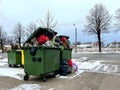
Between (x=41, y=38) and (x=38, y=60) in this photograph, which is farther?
(x=41, y=38)

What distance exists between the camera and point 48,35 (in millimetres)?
12102

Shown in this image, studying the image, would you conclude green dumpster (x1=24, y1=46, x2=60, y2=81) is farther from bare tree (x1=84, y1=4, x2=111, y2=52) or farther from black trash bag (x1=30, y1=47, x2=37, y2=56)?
bare tree (x1=84, y1=4, x2=111, y2=52)

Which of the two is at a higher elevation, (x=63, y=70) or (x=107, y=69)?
(x=63, y=70)

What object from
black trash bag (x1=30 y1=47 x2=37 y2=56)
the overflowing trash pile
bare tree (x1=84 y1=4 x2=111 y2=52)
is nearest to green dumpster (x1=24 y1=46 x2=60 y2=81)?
black trash bag (x1=30 y1=47 x2=37 y2=56)

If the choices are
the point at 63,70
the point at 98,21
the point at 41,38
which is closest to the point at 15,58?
the point at 63,70

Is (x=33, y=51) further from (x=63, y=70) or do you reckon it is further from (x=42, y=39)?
(x=63, y=70)

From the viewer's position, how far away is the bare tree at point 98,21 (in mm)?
54000

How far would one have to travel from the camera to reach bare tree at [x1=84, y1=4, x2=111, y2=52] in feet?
177

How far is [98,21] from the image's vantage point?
177 ft

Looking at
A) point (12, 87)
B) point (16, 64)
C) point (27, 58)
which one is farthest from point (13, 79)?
point (16, 64)

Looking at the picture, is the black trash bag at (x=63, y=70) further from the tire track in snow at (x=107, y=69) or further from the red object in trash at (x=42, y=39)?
the tire track in snow at (x=107, y=69)

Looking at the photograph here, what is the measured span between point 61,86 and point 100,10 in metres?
46.8

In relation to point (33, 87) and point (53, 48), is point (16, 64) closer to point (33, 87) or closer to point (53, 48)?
point (53, 48)

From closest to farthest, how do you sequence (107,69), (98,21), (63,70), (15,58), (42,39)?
(42,39) < (63,70) < (107,69) < (15,58) < (98,21)
